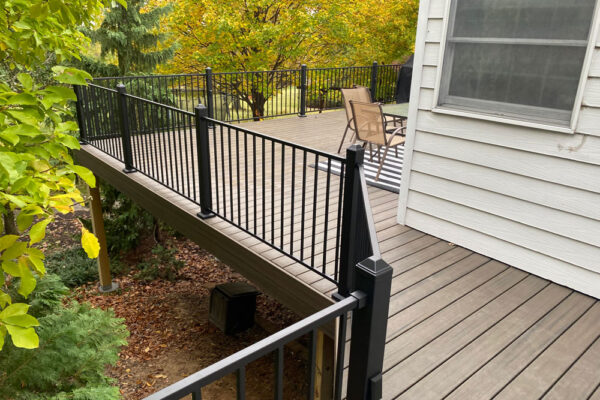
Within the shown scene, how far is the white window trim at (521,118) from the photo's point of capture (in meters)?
2.65

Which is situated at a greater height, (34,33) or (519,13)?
(519,13)

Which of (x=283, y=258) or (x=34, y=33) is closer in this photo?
(x=34, y=33)

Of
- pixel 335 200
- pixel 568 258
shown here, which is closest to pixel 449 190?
pixel 568 258

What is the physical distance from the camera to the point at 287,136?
758 centimetres

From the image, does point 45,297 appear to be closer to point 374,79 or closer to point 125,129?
point 125,129

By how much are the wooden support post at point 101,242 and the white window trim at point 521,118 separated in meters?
5.41

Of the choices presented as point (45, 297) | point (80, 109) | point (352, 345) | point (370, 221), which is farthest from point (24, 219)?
point (80, 109)

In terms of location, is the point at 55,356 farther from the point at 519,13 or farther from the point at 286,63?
the point at 286,63

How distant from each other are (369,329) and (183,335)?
5.97 m

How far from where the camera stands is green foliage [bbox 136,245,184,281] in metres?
9.02

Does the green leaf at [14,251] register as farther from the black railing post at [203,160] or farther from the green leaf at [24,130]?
the black railing post at [203,160]

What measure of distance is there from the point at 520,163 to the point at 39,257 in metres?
2.95

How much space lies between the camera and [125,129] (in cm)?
504

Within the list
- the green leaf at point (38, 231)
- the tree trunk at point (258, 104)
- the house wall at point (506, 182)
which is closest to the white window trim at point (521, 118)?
the house wall at point (506, 182)
